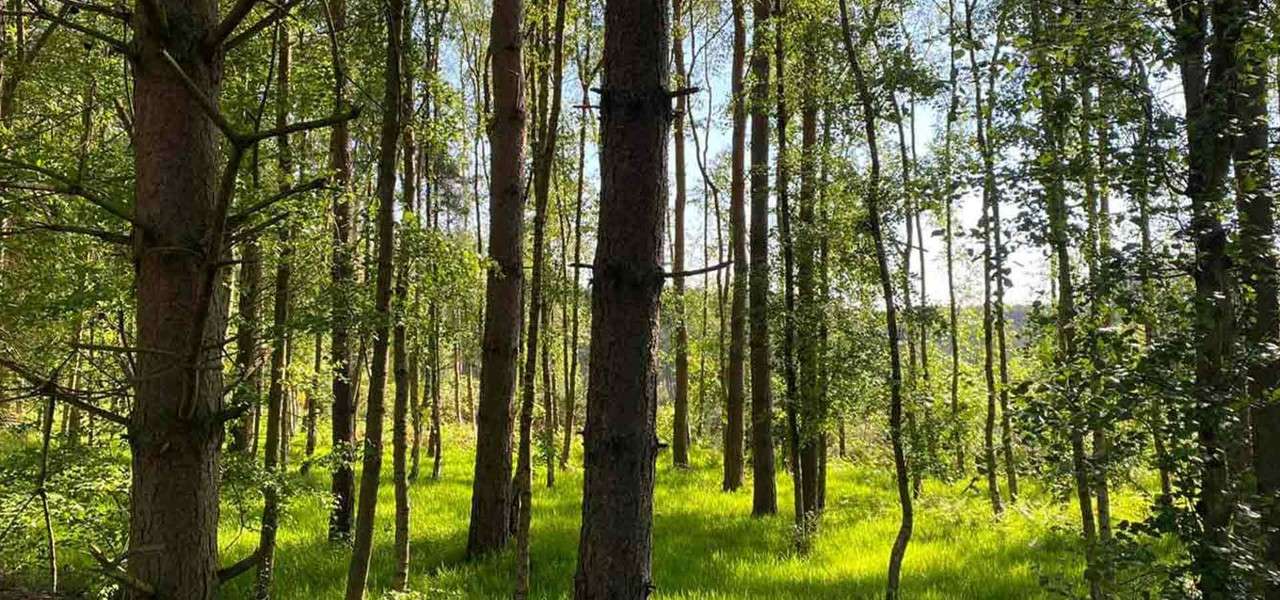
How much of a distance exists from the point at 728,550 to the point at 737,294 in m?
4.09

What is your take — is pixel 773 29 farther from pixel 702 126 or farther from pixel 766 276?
pixel 702 126

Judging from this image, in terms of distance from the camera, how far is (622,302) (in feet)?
7.82

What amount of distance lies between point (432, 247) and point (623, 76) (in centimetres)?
241

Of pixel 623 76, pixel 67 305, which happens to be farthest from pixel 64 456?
pixel 623 76

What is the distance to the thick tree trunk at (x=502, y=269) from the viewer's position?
6820 mm

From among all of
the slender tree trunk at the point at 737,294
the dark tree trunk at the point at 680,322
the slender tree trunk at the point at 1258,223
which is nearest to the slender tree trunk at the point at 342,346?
the slender tree trunk at the point at 1258,223

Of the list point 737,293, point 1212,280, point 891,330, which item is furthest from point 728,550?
point 1212,280

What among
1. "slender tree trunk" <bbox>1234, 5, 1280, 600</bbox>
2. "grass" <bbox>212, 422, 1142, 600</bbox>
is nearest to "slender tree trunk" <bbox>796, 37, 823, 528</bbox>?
"grass" <bbox>212, 422, 1142, 600</bbox>

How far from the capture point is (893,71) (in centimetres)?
581

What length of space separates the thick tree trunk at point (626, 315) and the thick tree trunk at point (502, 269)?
14.5ft

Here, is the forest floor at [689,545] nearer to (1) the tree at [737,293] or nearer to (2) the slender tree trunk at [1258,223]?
(1) the tree at [737,293]

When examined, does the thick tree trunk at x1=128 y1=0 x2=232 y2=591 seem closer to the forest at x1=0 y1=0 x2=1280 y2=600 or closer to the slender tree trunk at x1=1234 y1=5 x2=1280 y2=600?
the forest at x1=0 y1=0 x2=1280 y2=600

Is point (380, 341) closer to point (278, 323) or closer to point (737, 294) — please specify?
point (278, 323)

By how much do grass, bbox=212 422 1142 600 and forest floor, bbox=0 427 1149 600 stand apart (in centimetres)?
2
